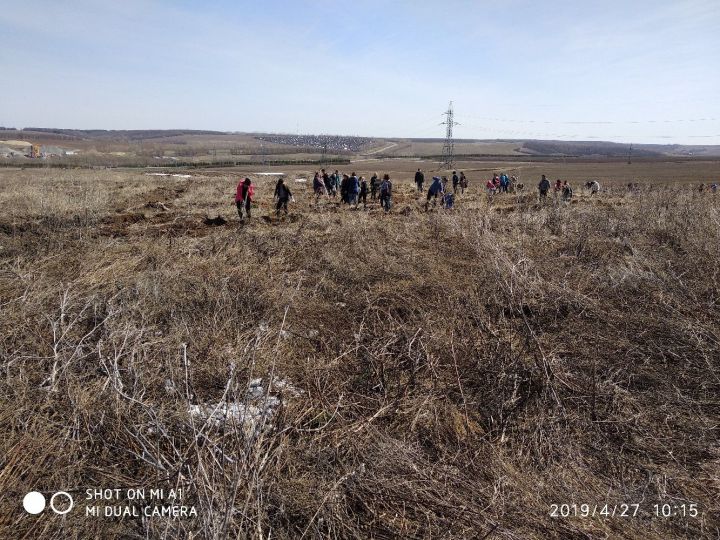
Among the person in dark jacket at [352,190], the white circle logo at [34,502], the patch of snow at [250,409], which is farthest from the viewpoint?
the person in dark jacket at [352,190]

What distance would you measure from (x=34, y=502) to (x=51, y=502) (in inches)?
3.3

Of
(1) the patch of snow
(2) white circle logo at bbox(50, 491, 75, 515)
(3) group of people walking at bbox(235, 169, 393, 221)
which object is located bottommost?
(2) white circle logo at bbox(50, 491, 75, 515)

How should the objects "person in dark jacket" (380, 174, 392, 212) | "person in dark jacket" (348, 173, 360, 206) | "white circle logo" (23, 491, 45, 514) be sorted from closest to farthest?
"white circle logo" (23, 491, 45, 514) < "person in dark jacket" (380, 174, 392, 212) < "person in dark jacket" (348, 173, 360, 206)

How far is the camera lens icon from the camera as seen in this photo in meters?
2.28

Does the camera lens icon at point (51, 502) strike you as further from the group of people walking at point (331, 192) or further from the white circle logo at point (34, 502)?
the group of people walking at point (331, 192)

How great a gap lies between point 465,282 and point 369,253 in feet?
6.48

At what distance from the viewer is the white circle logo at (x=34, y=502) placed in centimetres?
228

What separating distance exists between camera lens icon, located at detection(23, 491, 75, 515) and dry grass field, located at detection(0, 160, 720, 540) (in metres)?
0.04

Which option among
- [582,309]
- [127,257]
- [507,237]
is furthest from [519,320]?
[127,257]

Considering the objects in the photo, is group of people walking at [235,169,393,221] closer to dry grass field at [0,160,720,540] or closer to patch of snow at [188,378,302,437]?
dry grass field at [0,160,720,540]

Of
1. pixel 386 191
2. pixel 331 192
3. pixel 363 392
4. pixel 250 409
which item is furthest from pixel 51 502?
pixel 331 192

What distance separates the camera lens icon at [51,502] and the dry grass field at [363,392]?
0.13ft

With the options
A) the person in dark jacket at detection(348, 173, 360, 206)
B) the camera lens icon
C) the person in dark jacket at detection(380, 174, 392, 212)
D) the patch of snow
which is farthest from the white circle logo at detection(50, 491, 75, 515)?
the person in dark jacket at detection(348, 173, 360, 206)

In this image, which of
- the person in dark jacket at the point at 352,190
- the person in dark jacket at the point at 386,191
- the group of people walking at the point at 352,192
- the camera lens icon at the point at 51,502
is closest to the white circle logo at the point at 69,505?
the camera lens icon at the point at 51,502
